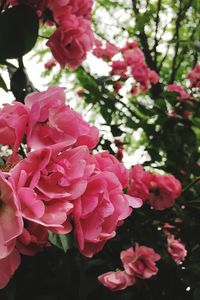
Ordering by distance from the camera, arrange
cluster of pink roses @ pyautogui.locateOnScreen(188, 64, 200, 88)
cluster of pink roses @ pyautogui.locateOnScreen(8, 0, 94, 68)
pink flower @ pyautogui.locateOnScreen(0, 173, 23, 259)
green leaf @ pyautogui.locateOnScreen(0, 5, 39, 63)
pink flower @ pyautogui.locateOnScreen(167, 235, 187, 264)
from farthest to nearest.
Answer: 1. cluster of pink roses @ pyautogui.locateOnScreen(188, 64, 200, 88)
2. pink flower @ pyautogui.locateOnScreen(167, 235, 187, 264)
3. cluster of pink roses @ pyautogui.locateOnScreen(8, 0, 94, 68)
4. green leaf @ pyautogui.locateOnScreen(0, 5, 39, 63)
5. pink flower @ pyautogui.locateOnScreen(0, 173, 23, 259)

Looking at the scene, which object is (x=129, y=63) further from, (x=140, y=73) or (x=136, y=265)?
(x=136, y=265)

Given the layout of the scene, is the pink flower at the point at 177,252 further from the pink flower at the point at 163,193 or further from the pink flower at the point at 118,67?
the pink flower at the point at 118,67

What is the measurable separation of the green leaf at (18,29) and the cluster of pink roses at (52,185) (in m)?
0.38

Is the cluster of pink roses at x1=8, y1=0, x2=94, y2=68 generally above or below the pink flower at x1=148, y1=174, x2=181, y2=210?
above

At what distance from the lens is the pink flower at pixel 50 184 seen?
1.36ft

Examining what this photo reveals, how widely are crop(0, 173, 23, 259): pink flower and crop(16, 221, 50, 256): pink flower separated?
0.02 metres

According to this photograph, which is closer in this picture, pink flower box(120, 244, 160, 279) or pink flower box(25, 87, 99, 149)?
pink flower box(25, 87, 99, 149)

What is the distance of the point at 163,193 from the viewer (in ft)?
→ 4.16

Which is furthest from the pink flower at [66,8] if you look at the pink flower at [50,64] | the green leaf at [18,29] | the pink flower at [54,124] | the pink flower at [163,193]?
the pink flower at [50,64]

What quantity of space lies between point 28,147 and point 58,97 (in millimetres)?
82

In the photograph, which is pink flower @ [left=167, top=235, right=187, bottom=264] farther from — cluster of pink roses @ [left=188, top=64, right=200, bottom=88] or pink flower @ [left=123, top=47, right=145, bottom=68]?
cluster of pink roses @ [left=188, top=64, right=200, bottom=88]

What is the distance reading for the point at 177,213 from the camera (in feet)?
4.22

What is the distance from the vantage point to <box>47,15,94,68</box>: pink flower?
0.96 metres

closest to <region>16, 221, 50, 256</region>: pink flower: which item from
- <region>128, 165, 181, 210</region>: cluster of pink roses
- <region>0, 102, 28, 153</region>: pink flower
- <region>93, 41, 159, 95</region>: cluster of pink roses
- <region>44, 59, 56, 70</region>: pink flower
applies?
<region>0, 102, 28, 153</region>: pink flower
